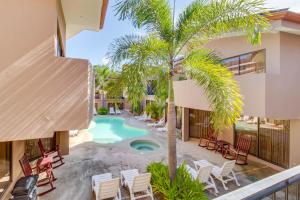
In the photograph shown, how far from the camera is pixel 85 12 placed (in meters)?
9.34

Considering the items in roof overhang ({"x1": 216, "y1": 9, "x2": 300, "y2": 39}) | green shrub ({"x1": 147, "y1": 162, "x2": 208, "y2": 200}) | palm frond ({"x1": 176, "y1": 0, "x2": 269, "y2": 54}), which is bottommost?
green shrub ({"x1": 147, "y1": 162, "x2": 208, "y2": 200})

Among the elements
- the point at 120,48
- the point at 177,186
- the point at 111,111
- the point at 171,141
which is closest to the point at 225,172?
the point at 177,186

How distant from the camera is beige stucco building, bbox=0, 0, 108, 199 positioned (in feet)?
16.5

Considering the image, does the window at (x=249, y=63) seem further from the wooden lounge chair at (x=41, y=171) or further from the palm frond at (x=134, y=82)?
the wooden lounge chair at (x=41, y=171)

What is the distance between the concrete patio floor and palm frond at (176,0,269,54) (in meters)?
6.81

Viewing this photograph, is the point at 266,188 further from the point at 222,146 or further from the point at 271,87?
the point at 222,146

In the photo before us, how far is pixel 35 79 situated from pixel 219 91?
19.1 feet

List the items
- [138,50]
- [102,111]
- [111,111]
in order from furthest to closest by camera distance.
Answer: [111,111]
[102,111]
[138,50]

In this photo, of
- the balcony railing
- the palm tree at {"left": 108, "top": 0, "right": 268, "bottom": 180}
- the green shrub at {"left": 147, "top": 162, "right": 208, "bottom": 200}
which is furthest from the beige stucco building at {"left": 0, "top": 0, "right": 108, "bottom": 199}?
the balcony railing

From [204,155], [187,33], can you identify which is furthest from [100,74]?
[187,33]

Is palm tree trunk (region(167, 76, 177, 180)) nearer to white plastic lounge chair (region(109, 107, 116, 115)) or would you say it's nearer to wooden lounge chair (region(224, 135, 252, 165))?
wooden lounge chair (region(224, 135, 252, 165))

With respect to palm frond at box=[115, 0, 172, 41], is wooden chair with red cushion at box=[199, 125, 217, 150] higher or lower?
lower

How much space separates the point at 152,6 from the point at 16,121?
247 inches

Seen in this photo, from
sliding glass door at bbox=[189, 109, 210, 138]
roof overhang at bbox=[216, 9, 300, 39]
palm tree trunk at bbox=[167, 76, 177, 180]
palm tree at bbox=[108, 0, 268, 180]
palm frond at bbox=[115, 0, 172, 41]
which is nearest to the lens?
palm tree at bbox=[108, 0, 268, 180]
